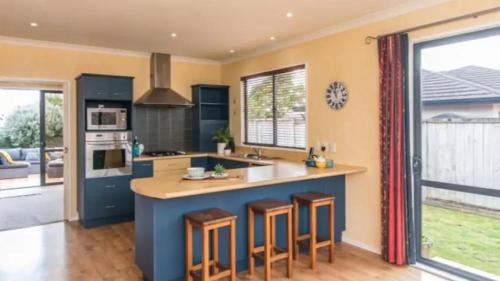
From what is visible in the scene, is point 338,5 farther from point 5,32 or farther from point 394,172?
point 5,32

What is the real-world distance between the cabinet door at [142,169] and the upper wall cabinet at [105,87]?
3.23 ft

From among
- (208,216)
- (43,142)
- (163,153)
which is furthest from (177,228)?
(43,142)

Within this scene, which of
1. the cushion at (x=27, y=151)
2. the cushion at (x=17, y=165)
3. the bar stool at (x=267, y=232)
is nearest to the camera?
the bar stool at (x=267, y=232)

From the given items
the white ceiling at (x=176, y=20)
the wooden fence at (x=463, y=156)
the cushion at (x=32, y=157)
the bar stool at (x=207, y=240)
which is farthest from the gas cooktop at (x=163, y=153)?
the cushion at (x=32, y=157)

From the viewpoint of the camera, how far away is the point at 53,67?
5.05 m

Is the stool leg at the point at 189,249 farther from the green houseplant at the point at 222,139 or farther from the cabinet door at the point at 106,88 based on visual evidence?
the green houseplant at the point at 222,139

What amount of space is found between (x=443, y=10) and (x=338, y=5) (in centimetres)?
96

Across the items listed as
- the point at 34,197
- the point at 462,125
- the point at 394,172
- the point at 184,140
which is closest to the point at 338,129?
the point at 394,172

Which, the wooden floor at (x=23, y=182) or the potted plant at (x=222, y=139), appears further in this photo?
the wooden floor at (x=23, y=182)

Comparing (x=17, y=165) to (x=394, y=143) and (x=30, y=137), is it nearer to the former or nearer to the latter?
(x=30, y=137)

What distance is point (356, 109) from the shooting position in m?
4.02

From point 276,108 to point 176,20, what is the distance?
209 cm

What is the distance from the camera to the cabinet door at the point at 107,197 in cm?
487

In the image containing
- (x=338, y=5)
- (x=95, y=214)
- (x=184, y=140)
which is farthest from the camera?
(x=184, y=140)
